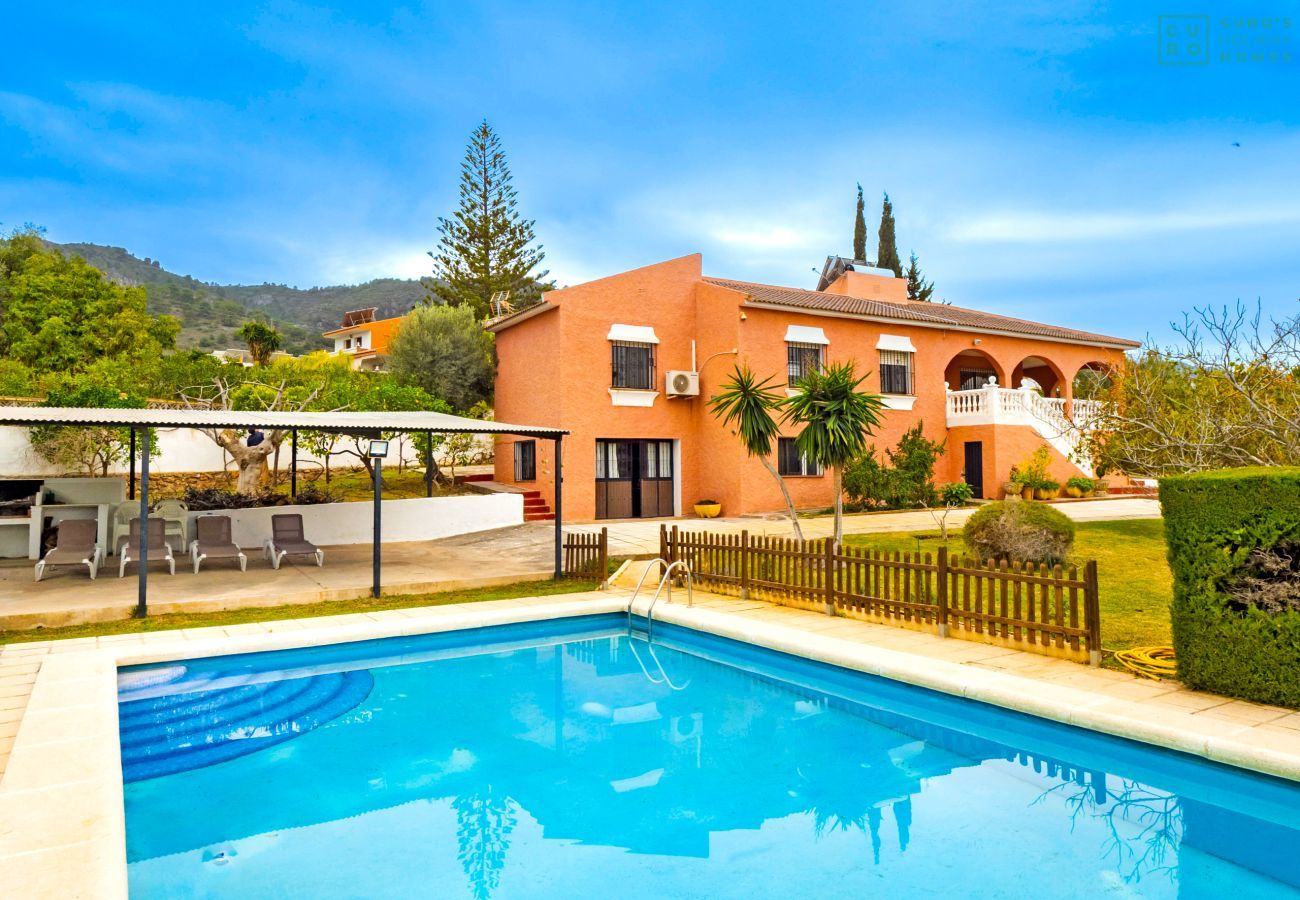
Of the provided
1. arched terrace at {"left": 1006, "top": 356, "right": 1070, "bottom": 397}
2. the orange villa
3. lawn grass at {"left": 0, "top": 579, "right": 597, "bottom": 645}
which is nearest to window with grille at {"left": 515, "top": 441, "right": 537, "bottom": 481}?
the orange villa

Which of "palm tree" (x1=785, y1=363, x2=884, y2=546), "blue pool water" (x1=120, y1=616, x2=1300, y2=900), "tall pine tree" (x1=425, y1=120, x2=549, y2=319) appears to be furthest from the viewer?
"tall pine tree" (x1=425, y1=120, x2=549, y2=319)

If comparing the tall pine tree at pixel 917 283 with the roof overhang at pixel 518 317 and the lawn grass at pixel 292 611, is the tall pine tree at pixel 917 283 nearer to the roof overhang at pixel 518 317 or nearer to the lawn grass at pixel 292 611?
the roof overhang at pixel 518 317

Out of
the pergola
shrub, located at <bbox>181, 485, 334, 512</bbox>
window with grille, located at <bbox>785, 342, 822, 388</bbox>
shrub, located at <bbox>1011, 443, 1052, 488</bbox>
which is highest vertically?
window with grille, located at <bbox>785, 342, 822, 388</bbox>

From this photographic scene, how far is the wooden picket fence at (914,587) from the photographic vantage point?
290 inches

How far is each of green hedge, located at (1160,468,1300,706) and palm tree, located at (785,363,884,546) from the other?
6053 millimetres

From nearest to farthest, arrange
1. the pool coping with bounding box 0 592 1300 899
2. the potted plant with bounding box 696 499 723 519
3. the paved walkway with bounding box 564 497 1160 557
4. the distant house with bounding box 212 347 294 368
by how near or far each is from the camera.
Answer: the pool coping with bounding box 0 592 1300 899
the paved walkway with bounding box 564 497 1160 557
the potted plant with bounding box 696 499 723 519
the distant house with bounding box 212 347 294 368

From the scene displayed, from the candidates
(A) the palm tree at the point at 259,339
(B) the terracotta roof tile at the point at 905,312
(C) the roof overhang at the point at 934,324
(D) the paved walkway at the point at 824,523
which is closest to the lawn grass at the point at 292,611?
(D) the paved walkway at the point at 824,523

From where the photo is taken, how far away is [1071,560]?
12.4 meters

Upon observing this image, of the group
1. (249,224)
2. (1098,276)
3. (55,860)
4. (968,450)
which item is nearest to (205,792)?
(55,860)

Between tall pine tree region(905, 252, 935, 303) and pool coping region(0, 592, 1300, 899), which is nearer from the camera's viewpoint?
pool coping region(0, 592, 1300, 899)

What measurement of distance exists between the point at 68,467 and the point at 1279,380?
24262 millimetres

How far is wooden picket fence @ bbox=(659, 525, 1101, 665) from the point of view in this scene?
736 cm

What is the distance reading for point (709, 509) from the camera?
21.6 meters

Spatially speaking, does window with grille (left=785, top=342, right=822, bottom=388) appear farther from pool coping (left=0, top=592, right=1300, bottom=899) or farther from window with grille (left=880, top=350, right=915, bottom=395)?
pool coping (left=0, top=592, right=1300, bottom=899)
